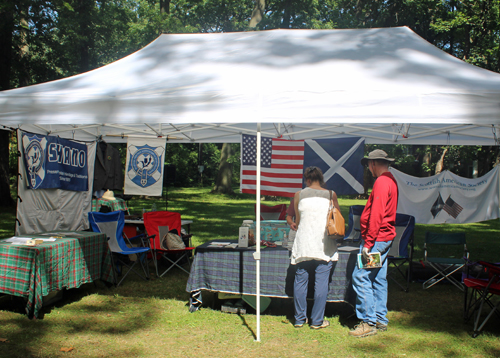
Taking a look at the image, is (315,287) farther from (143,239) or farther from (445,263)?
(143,239)

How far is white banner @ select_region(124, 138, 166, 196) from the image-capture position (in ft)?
23.2

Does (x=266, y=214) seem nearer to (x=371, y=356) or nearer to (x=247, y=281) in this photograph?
(x=247, y=281)

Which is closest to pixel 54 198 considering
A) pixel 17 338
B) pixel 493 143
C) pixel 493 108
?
pixel 17 338

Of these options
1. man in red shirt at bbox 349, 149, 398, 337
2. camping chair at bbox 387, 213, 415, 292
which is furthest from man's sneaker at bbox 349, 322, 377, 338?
camping chair at bbox 387, 213, 415, 292

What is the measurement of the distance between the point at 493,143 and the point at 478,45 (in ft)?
42.6

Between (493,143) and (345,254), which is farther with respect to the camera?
(493,143)

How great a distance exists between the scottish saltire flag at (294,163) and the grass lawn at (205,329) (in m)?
2.08

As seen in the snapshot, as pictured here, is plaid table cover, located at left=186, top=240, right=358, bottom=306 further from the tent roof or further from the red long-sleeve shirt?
the tent roof

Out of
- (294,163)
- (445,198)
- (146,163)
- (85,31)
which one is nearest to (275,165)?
(294,163)

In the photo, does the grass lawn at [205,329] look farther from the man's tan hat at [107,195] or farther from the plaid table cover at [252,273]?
the man's tan hat at [107,195]

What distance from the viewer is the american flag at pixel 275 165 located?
6.48 meters

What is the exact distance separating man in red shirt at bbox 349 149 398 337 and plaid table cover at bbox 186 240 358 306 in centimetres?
39

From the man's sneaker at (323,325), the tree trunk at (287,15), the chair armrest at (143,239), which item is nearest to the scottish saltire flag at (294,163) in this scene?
→ the chair armrest at (143,239)

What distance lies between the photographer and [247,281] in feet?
13.6
